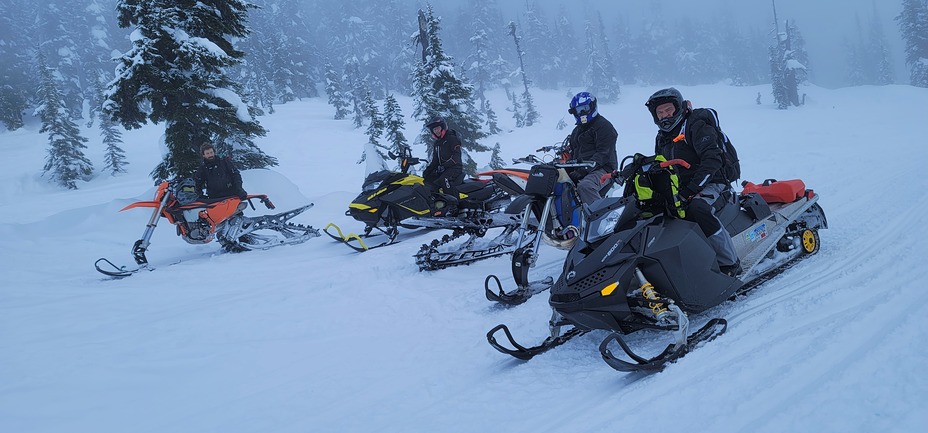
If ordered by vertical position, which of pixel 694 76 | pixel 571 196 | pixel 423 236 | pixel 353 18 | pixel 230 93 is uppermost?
pixel 353 18

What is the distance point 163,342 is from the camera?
4.25 meters

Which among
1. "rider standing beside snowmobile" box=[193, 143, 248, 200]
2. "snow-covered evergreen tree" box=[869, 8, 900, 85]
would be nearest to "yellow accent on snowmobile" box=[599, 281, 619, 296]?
"rider standing beside snowmobile" box=[193, 143, 248, 200]

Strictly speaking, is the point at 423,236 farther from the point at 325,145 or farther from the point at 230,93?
the point at 325,145

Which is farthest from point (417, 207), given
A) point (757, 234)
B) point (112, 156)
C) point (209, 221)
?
point (112, 156)

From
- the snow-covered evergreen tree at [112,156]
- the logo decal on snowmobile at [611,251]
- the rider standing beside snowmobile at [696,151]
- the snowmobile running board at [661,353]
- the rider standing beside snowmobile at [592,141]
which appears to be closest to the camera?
the snowmobile running board at [661,353]

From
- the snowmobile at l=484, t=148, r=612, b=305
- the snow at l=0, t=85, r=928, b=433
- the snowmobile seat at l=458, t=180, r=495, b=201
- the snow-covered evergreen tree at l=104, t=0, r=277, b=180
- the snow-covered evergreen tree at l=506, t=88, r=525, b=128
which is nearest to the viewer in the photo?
the snow at l=0, t=85, r=928, b=433

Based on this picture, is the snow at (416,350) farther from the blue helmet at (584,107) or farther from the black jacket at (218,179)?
the blue helmet at (584,107)

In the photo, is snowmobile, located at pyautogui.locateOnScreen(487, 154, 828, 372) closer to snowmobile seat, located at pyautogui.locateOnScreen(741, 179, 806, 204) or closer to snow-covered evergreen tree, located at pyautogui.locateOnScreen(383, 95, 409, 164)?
snowmobile seat, located at pyautogui.locateOnScreen(741, 179, 806, 204)

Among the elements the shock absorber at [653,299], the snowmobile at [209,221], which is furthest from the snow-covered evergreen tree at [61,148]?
the shock absorber at [653,299]

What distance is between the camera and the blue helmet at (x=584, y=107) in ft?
21.0

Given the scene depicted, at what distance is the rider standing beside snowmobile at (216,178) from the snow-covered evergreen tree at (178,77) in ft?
8.30

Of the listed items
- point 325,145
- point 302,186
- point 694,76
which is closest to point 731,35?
point 694,76

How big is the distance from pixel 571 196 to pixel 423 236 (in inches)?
118

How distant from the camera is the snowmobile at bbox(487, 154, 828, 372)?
3080 mm
